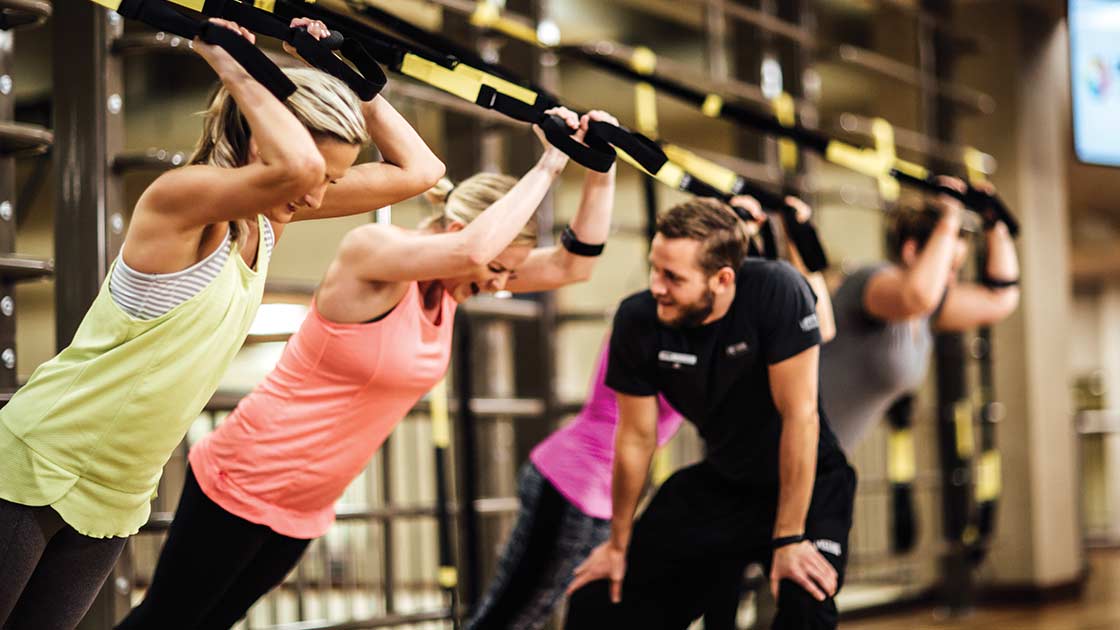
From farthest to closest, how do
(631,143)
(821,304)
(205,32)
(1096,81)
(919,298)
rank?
(1096,81) → (919,298) → (821,304) → (631,143) → (205,32)

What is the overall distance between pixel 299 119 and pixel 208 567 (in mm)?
844

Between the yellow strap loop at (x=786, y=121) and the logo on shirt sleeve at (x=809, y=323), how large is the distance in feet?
7.28

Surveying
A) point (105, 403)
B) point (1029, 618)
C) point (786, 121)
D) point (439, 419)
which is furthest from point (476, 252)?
point (1029, 618)

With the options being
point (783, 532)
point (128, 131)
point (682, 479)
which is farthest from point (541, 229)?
point (128, 131)

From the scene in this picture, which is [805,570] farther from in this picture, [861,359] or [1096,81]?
[1096,81]

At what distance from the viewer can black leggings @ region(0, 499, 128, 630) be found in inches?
65.0

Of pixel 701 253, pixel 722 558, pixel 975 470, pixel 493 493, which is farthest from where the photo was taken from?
pixel 975 470

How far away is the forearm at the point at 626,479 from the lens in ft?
8.24

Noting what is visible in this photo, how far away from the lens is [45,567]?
175 centimetres

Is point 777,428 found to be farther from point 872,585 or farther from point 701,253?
point 872,585

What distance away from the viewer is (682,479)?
8.69 ft

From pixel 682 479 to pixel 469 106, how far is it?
141 cm

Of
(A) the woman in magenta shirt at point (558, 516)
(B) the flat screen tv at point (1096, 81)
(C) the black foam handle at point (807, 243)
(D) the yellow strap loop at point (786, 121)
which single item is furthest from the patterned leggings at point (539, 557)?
(D) the yellow strap loop at point (786, 121)

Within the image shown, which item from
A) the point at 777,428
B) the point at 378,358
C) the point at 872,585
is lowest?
the point at 872,585
